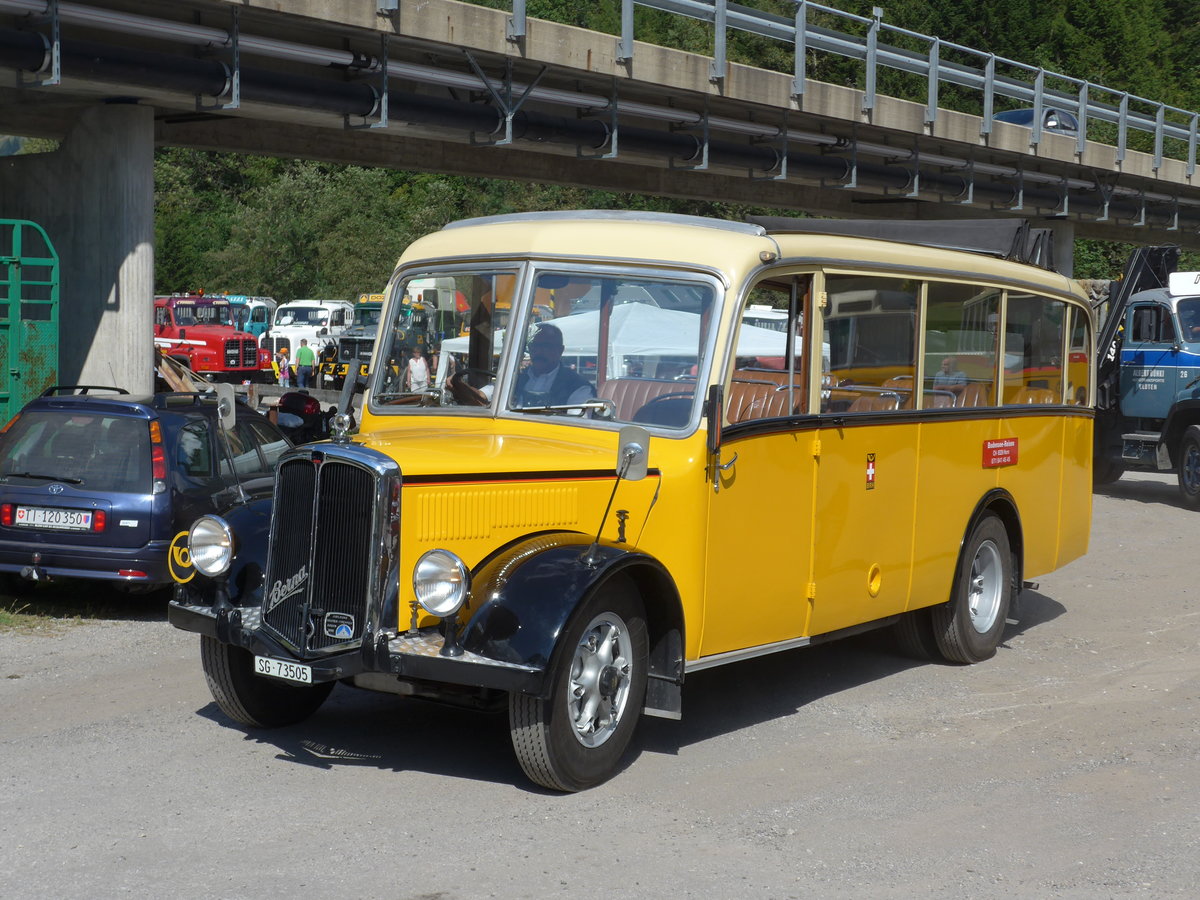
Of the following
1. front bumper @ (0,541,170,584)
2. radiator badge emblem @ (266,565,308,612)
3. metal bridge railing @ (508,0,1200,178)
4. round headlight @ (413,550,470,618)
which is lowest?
front bumper @ (0,541,170,584)

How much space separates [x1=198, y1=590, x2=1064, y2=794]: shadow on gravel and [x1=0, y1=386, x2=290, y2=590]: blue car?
7.90 ft

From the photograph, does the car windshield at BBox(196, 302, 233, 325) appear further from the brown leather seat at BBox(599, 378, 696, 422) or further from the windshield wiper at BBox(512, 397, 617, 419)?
the brown leather seat at BBox(599, 378, 696, 422)

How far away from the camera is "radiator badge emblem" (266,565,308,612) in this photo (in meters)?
5.98

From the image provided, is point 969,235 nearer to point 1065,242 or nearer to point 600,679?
point 600,679

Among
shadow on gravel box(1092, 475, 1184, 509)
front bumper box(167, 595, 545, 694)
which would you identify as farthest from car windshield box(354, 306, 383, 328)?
front bumper box(167, 595, 545, 694)

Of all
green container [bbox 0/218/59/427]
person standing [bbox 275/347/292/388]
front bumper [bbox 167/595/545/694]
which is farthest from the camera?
person standing [bbox 275/347/292/388]

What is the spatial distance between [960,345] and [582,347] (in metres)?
2.98

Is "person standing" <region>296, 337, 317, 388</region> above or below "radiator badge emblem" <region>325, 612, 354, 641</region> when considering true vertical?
above

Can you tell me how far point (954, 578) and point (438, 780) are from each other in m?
3.98

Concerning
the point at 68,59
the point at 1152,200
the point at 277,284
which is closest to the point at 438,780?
the point at 68,59

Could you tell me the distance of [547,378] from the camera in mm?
6828

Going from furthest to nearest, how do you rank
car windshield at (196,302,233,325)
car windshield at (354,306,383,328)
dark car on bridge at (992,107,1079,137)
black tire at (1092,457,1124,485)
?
car windshield at (354,306,383,328), car windshield at (196,302,233,325), dark car on bridge at (992,107,1079,137), black tire at (1092,457,1124,485)

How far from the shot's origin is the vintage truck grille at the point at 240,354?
38.7m

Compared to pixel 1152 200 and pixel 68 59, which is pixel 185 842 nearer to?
pixel 68 59
